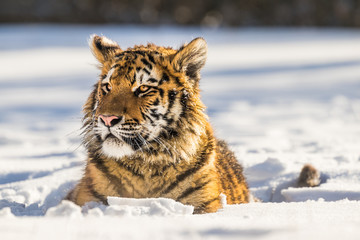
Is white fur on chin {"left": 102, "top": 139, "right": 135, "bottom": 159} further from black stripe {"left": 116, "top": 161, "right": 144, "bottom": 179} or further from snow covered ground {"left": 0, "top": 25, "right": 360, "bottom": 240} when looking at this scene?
snow covered ground {"left": 0, "top": 25, "right": 360, "bottom": 240}

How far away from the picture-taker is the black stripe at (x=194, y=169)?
2733mm

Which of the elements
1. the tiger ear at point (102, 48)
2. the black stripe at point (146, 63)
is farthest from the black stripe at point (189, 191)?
the tiger ear at point (102, 48)

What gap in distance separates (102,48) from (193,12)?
15270 mm

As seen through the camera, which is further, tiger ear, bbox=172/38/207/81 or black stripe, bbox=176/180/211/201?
tiger ear, bbox=172/38/207/81

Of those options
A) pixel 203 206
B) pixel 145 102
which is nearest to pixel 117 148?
pixel 145 102

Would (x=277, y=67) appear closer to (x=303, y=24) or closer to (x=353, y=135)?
(x=353, y=135)

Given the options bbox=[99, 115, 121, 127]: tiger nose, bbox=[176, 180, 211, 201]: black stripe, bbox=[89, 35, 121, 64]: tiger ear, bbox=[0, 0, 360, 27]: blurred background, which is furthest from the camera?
bbox=[0, 0, 360, 27]: blurred background

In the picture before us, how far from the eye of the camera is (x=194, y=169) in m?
2.81

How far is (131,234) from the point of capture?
Result: 178cm

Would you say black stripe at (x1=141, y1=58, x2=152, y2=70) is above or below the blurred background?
below

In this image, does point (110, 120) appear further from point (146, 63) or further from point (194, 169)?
point (194, 169)

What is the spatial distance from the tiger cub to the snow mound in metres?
0.33

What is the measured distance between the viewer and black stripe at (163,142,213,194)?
8.97 feet

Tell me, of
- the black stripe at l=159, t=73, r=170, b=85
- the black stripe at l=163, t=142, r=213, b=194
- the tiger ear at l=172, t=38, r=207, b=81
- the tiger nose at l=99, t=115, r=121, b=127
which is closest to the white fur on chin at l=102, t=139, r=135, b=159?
the tiger nose at l=99, t=115, r=121, b=127
